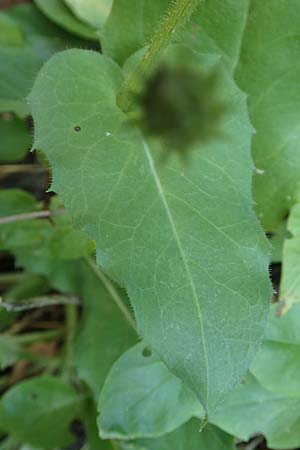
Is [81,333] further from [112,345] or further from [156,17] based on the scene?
[156,17]

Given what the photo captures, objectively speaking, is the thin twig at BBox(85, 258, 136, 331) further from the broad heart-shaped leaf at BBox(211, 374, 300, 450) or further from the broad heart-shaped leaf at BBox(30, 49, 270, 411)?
the broad heart-shaped leaf at BBox(30, 49, 270, 411)

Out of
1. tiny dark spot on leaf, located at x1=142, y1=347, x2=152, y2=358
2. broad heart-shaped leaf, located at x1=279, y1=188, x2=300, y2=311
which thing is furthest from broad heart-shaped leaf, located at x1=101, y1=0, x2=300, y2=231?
tiny dark spot on leaf, located at x1=142, y1=347, x2=152, y2=358

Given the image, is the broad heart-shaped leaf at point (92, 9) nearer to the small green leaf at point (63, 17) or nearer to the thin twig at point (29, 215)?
the small green leaf at point (63, 17)

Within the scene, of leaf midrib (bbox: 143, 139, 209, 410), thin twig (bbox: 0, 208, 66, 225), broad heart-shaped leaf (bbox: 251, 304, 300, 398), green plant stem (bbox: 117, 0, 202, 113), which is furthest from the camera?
thin twig (bbox: 0, 208, 66, 225)

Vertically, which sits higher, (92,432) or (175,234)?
(175,234)

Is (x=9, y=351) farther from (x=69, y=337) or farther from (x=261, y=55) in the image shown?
(x=261, y=55)

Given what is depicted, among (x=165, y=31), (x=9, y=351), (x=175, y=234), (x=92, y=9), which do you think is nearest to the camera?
(x=165, y=31)

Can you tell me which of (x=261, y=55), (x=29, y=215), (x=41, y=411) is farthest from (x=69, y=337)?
(x=261, y=55)
